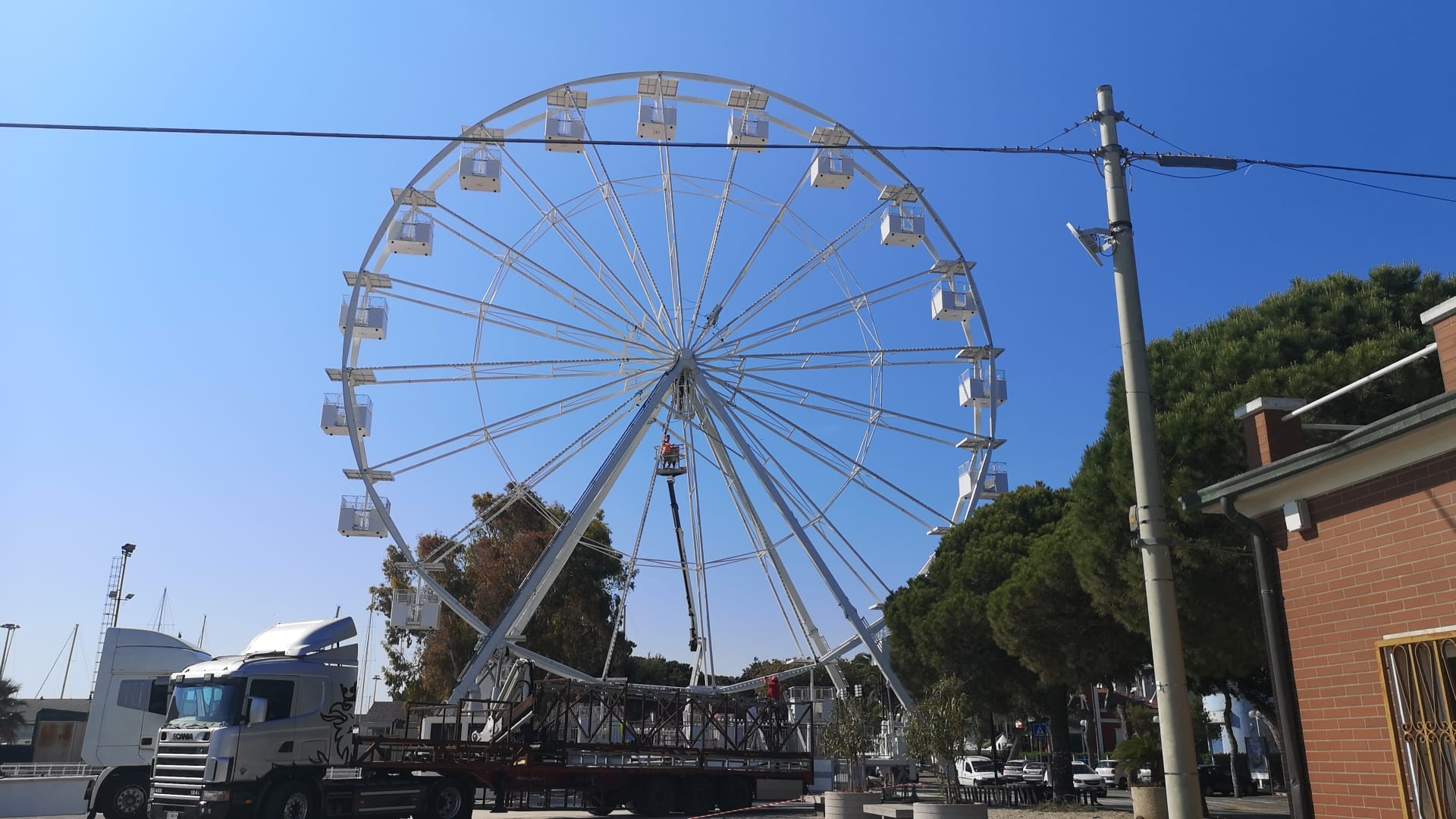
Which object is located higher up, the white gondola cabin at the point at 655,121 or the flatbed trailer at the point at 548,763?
the white gondola cabin at the point at 655,121

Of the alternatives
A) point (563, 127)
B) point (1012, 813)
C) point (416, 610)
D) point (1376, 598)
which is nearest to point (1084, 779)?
point (1012, 813)

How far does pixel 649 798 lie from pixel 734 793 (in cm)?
235

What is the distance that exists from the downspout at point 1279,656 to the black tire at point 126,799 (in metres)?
21.0

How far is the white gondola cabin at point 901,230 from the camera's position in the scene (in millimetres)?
30672

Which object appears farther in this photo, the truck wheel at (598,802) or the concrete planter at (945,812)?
the truck wheel at (598,802)

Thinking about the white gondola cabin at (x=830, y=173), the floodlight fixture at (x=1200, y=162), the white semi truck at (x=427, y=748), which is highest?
the white gondola cabin at (x=830, y=173)

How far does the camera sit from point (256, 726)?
18078 millimetres

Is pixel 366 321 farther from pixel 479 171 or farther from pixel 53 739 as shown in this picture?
pixel 53 739

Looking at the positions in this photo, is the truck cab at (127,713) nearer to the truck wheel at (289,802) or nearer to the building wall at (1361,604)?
the truck wheel at (289,802)

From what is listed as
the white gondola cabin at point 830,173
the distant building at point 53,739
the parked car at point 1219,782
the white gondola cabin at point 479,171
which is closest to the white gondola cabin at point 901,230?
the white gondola cabin at point 830,173

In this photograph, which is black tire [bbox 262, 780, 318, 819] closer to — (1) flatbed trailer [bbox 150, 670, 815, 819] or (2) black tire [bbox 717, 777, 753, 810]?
(1) flatbed trailer [bbox 150, 670, 815, 819]

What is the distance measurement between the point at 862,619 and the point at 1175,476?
14.0 metres

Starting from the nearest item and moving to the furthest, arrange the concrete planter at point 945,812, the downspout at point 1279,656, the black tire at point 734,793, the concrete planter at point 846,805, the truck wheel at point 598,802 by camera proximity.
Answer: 1. the downspout at point 1279,656
2. the concrete planter at point 945,812
3. the concrete planter at point 846,805
4. the truck wheel at point 598,802
5. the black tire at point 734,793

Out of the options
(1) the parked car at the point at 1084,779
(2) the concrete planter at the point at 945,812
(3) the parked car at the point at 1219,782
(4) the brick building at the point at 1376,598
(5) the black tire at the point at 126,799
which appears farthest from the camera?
(3) the parked car at the point at 1219,782
